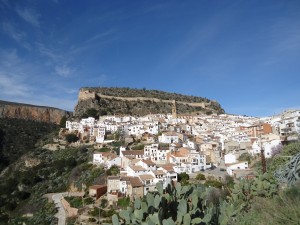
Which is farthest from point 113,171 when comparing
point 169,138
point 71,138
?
point 71,138

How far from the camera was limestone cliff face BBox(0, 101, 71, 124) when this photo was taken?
300 ft

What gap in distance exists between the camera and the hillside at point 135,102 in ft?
264

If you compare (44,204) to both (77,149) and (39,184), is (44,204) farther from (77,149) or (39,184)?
(77,149)

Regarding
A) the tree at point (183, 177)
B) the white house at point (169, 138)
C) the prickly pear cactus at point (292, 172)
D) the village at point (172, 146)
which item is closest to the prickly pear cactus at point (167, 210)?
the prickly pear cactus at point (292, 172)

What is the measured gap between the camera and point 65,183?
4409 centimetres

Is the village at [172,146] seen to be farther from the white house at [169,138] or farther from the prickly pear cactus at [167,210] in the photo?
the prickly pear cactus at [167,210]

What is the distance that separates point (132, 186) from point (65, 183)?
16.2 m

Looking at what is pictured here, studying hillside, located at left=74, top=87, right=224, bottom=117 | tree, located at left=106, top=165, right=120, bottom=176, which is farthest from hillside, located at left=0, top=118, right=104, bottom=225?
hillside, located at left=74, top=87, right=224, bottom=117

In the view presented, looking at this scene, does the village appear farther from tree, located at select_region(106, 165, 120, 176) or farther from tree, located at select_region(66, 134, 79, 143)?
tree, located at select_region(66, 134, 79, 143)

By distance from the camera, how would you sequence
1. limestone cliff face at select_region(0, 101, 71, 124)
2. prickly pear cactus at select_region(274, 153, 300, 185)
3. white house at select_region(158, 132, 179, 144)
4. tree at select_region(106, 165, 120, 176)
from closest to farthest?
prickly pear cactus at select_region(274, 153, 300, 185) < tree at select_region(106, 165, 120, 176) < white house at select_region(158, 132, 179, 144) < limestone cliff face at select_region(0, 101, 71, 124)

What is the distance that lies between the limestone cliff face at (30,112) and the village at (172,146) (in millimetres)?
35228

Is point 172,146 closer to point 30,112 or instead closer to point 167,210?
point 167,210

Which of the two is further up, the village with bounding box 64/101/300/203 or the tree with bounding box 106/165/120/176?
the village with bounding box 64/101/300/203

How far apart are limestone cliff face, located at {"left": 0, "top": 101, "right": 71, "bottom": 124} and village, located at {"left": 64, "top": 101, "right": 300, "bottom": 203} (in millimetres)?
35228
